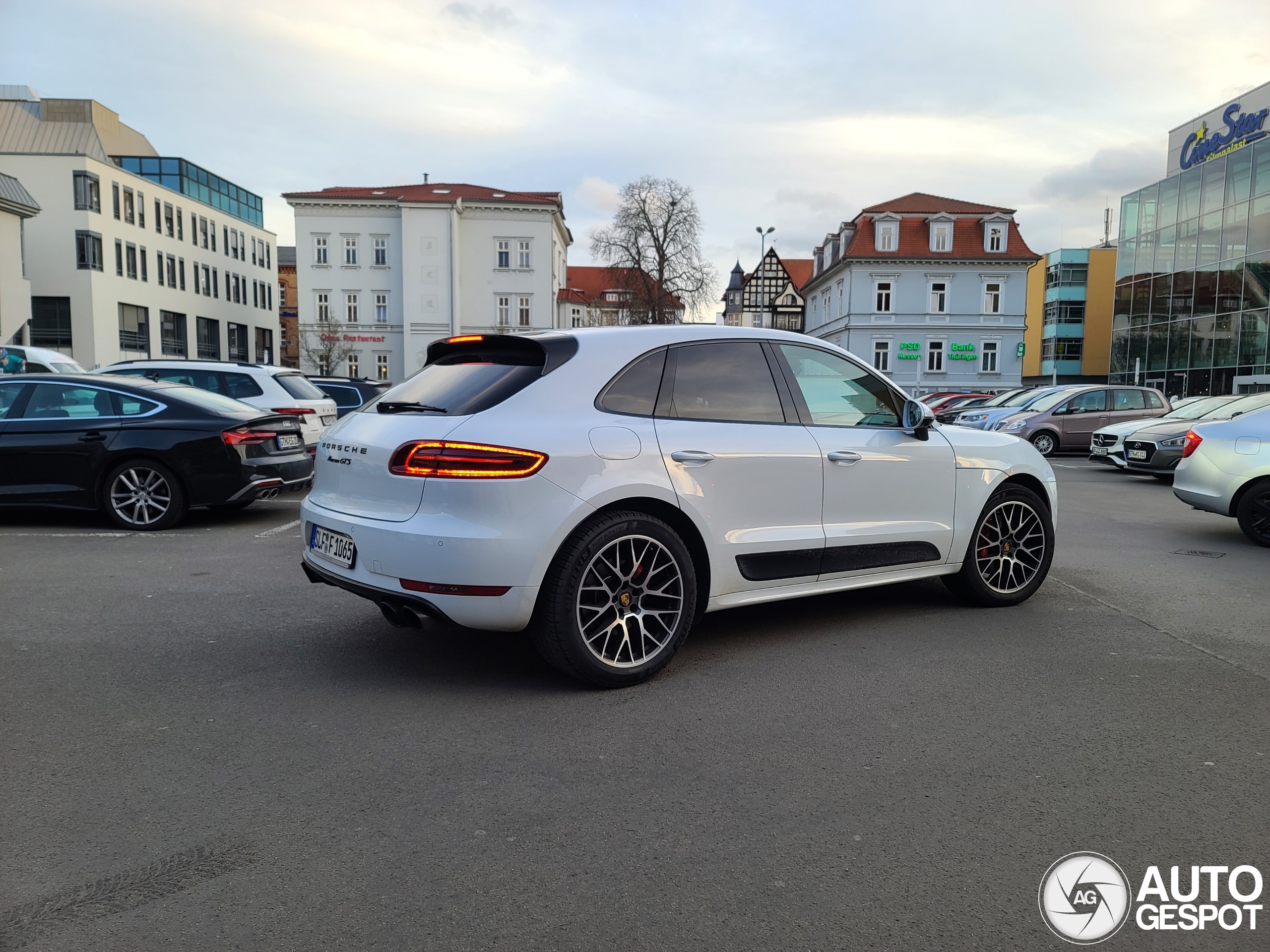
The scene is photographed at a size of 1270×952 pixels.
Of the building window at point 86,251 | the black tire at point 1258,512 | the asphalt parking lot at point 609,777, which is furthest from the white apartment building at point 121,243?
the black tire at point 1258,512

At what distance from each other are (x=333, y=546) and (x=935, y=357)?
58.8 meters

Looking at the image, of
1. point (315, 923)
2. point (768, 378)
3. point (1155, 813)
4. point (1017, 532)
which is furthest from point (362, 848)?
point (1017, 532)

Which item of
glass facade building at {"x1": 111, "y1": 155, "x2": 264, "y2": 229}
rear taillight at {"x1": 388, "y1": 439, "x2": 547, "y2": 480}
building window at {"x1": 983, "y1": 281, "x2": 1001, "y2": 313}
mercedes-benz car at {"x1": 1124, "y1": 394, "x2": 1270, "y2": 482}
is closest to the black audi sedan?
rear taillight at {"x1": 388, "y1": 439, "x2": 547, "y2": 480}

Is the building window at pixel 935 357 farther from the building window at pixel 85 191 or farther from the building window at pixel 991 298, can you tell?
the building window at pixel 85 191

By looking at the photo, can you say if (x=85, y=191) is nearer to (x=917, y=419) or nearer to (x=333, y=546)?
(x=333, y=546)

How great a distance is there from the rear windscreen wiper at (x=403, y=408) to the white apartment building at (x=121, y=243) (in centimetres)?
4553

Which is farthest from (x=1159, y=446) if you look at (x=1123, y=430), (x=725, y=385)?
(x=725, y=385)

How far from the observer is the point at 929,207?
196ft

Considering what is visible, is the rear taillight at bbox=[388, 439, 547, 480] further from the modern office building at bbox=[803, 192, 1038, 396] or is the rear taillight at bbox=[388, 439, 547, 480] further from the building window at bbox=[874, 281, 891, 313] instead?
the building window at bbox=[874, 281, 891, 313]

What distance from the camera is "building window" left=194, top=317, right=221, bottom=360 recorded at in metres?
63.6

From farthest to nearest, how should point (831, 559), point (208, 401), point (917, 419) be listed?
1. point (208, 401)
2. point (917, 419)
3. point (831, 559)

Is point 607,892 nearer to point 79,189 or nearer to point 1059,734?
point 1059,734

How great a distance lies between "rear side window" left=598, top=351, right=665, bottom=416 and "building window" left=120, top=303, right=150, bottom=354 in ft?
190

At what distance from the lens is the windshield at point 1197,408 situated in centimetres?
1603
